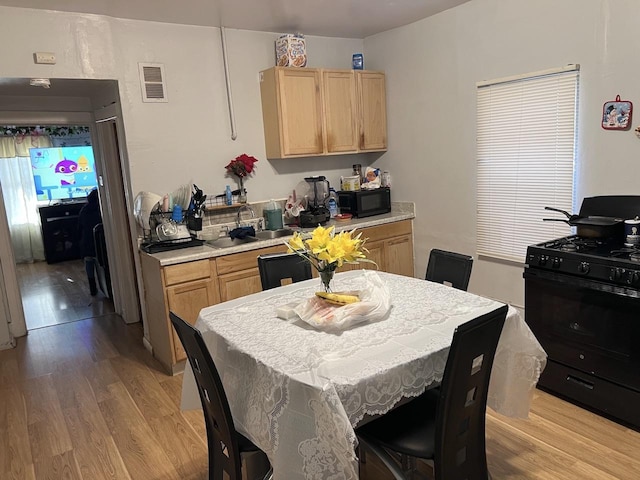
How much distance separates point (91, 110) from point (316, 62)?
2.17m

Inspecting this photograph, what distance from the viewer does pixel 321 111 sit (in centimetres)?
432

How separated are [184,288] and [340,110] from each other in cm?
219

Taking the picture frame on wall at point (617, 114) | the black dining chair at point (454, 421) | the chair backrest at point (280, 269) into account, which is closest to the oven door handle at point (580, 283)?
the picture frame on wall at point (617, 114)

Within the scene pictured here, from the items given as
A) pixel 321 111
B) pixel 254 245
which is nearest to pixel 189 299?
pixel 254 245

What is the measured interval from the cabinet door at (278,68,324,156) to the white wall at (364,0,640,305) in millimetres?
822

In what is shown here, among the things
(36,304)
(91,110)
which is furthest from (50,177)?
(91,110)

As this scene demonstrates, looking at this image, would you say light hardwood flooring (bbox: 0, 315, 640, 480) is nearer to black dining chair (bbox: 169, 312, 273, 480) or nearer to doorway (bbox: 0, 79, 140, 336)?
black dining chair (bbox: 169, 312, 273, 480)

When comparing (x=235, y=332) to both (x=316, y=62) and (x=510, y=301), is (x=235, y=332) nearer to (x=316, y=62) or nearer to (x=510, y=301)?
(x=510, y=301)

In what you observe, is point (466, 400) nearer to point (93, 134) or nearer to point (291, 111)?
point (291, 111)

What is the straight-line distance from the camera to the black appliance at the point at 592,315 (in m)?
2.51

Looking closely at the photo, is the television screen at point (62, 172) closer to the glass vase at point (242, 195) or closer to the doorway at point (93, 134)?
the doorway at point (93, 134)

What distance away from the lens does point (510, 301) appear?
12.7ft

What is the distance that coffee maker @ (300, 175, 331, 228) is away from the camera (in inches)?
171

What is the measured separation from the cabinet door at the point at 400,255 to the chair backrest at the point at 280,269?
5.84 ft
